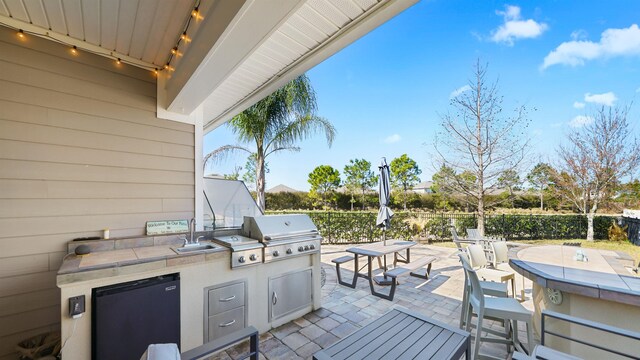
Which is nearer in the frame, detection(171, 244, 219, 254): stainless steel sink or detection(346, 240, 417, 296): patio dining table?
detection(171, 244, 219, 254): stainless steel sink

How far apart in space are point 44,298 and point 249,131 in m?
5.96

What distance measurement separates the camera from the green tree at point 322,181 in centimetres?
1675

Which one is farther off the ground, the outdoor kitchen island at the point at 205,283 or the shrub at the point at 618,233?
the outdoor kitchen island at the point at 205,283

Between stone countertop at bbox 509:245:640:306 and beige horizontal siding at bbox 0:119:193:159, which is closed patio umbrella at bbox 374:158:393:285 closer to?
stone countertop at bbox 509:245:640:306

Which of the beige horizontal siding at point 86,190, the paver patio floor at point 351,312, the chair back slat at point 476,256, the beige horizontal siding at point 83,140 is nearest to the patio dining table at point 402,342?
the paver patio floor at point 351,312

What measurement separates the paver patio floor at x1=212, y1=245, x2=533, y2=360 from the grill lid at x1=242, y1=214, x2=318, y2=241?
113cm

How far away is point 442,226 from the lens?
940 centimetres

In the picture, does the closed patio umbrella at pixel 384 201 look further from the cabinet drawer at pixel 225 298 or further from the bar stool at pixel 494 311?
the cabinet drawer at pixel 225 298

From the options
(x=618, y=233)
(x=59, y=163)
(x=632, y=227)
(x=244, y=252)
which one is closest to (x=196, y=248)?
(x=244, y=252)

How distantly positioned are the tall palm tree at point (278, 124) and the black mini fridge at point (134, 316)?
5918 millimetres

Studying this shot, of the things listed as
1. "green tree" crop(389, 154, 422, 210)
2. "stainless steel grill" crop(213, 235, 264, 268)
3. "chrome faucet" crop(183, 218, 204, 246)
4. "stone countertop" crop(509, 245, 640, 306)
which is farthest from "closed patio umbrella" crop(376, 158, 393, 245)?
"green tree" crop(389, 154, 422, 210)

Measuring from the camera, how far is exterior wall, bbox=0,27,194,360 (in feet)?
7.49

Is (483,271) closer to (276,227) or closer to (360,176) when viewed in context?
(276,227)

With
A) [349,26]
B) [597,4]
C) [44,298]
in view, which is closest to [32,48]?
[44,298]
